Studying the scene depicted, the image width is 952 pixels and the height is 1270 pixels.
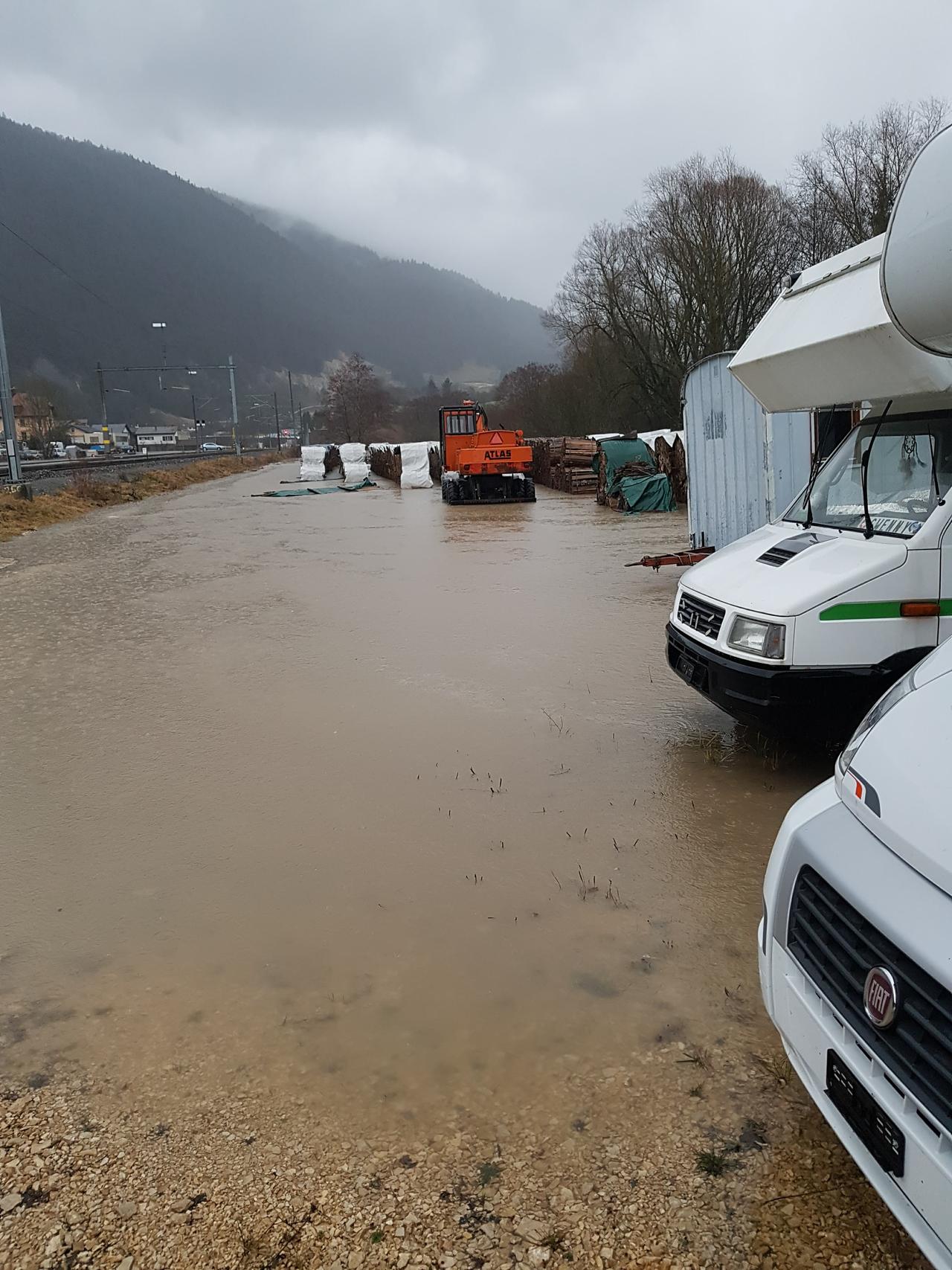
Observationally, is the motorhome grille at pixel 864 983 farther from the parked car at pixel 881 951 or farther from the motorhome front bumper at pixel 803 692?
the motorhome front bumper at pixel 803 692

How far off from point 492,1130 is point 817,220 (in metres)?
39.0

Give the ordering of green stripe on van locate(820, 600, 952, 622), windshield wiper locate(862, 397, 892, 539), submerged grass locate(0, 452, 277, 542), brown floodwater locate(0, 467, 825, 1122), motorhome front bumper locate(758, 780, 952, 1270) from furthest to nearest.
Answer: submerged grass locate(0, 452, 277, 542), windshield wiper locate(862, 397, 892, 539), green stripe on van locate(820, 600, 952, 622), brown floodwater locate(0, 467, 825, 1122), motorhome front bumper locate(758, 780, 952, 1270)

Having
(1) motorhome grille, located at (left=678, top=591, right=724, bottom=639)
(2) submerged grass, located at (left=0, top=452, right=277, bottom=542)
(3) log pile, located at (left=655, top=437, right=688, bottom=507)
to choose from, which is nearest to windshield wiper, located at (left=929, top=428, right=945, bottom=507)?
(1) motorhome grille, located at (left=678, top=591, right=724, bottom=639)

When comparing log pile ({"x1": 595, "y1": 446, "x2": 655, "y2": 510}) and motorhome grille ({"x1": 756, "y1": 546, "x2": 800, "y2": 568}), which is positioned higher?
motorhome grille ({"x1": 756, "y1": 546, "x2": 800, "y2": 568})

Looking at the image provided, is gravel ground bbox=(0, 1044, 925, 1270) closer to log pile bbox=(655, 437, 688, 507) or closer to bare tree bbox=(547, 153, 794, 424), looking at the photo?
log pile bbox=(655, 437, 688, 507)

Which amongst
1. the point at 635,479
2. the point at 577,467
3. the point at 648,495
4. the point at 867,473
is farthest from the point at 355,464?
the point at 867,473

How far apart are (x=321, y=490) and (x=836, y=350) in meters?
35.7

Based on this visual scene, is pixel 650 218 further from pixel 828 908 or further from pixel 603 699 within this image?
pixel 828 908

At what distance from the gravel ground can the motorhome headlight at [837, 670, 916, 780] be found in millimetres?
1092

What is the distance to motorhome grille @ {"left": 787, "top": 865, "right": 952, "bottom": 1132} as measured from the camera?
180 centimetres

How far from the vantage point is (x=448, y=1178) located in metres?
2.63

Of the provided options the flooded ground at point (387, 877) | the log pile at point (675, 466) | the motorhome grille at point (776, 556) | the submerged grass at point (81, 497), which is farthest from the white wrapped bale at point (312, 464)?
the motorhome grille at point (776, 556)

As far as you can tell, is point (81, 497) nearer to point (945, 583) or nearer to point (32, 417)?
point (945, 583)

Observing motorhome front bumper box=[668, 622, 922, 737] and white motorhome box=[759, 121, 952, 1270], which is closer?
Result: white motorhome box=[759, 121, 952, 1270]
